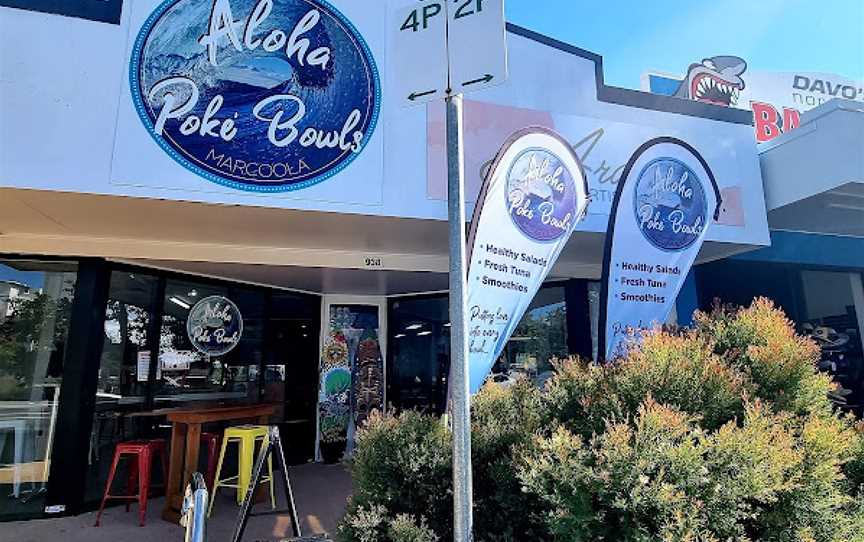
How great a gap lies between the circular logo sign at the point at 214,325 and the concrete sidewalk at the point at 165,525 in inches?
75.5

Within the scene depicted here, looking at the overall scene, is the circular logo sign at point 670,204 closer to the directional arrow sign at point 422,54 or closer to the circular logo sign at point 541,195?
the circular logo sign at point 541,195

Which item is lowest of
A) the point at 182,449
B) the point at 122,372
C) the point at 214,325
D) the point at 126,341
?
the point at 182,449

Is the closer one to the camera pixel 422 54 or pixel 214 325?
pixel 422 54

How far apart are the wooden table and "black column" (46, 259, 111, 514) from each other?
108 centimetres

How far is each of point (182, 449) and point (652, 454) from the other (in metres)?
5.15

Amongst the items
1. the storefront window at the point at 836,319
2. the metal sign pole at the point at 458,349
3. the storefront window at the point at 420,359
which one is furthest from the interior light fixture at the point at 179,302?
the storefront window at the point at 836,319

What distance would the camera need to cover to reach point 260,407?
251 inches

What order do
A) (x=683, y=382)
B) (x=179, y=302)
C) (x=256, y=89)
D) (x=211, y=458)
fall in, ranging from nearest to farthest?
(x=683, y=382) < (x=256, y=89) < (x=211, y=458) < (x=179, y=302)

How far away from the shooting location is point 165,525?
5.43 m

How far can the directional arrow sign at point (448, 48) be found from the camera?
7.17 feet

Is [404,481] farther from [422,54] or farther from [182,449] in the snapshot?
[182,449]

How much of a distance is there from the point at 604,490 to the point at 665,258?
11.9 feet

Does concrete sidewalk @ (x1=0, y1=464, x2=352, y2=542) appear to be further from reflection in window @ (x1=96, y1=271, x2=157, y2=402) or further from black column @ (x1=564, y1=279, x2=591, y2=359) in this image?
black column @ (x1=564, y1=279, x2=591, y2=359)

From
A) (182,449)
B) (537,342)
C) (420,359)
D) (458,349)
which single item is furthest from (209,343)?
(458,349)
